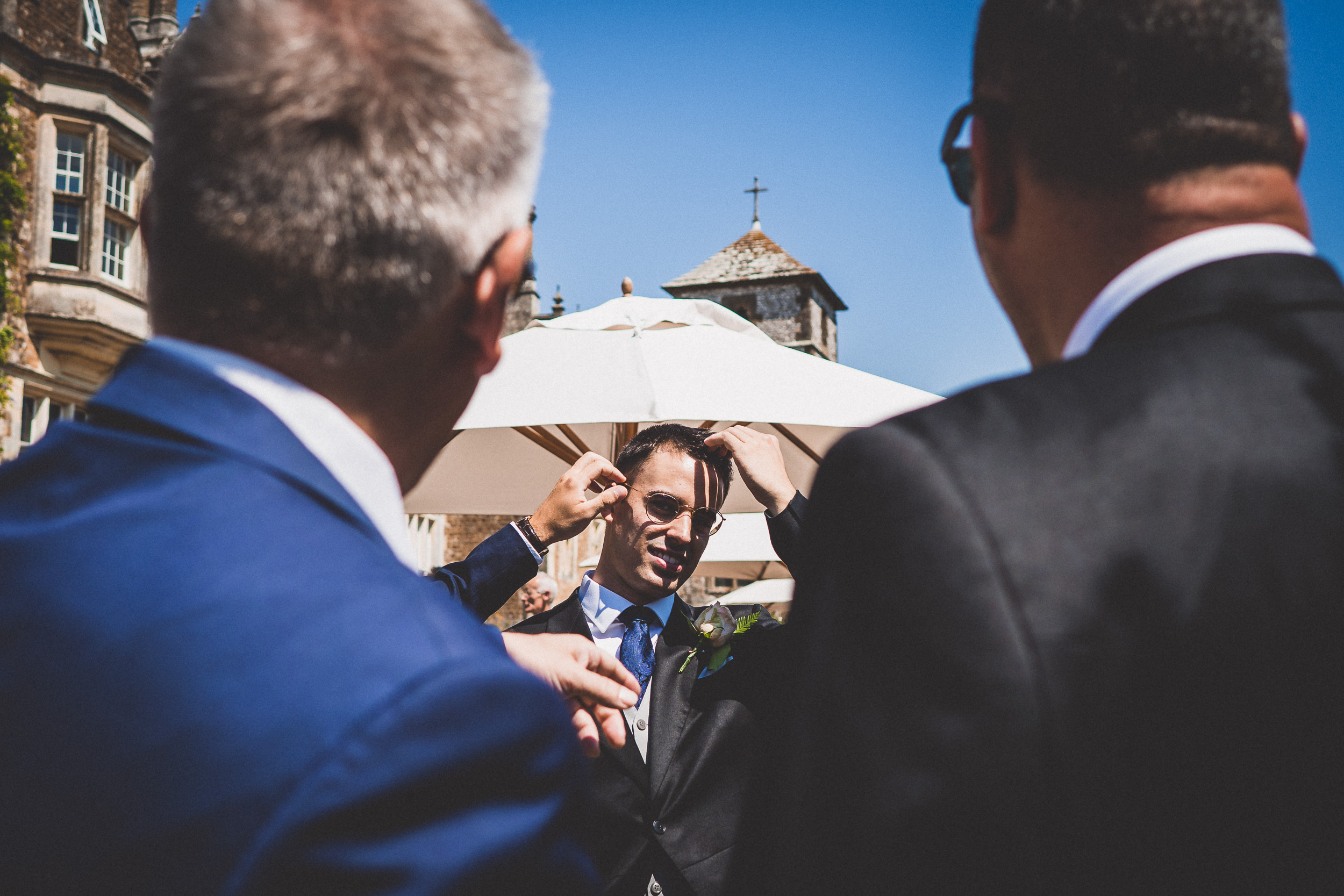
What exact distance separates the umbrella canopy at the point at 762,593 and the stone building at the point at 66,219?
31.5ft

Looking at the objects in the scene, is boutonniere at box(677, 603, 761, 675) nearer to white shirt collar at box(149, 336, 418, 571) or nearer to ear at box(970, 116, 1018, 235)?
ear at box(970, 116, 1018, 235)

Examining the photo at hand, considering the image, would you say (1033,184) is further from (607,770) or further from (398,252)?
(607,770)

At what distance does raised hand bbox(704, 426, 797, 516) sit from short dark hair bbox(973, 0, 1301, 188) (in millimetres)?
2393

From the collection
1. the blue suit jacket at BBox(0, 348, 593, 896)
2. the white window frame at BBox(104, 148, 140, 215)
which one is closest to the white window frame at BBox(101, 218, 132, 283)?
the white window frame at BBox(104, 148, 140, 215)

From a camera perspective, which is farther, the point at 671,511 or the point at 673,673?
the point at 671,511

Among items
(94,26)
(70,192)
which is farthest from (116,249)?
(94,26)

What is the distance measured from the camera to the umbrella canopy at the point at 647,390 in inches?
156

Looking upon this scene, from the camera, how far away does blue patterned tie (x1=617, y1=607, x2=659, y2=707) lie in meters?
3.45

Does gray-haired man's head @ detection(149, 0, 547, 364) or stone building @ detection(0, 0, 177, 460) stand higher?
stone building @ detection(0, 0, 177, 460)

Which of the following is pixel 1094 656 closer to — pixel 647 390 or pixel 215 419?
pixel 215 419

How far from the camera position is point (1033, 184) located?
4.13 ft

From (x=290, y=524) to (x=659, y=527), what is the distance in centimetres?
286

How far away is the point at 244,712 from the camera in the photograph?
86 cm

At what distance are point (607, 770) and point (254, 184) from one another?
2.43 metres
